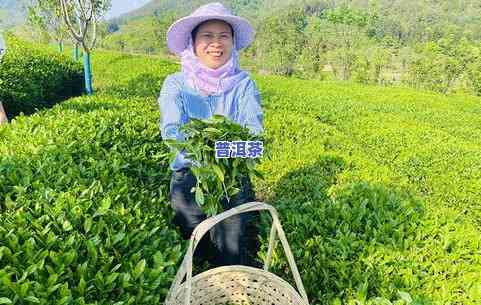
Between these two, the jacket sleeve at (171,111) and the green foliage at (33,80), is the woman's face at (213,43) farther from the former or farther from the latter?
the green foliage at (33,80)

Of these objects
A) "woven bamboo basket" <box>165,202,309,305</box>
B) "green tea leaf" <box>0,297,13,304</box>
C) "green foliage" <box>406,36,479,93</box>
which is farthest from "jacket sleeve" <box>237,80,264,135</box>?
"green foliage" <box>406,36,479,93</box>

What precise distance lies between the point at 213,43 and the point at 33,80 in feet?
23.5

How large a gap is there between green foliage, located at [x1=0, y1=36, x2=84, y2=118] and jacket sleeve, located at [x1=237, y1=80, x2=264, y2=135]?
6.06 metres

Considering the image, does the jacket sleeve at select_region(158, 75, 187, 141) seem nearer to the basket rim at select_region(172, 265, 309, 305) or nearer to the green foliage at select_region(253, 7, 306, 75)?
the basket rim at select_region(172, 265, 309, 305)

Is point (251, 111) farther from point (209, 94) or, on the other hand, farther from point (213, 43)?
point (213, 43)

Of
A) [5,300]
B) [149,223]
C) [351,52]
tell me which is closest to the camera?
[5,300]

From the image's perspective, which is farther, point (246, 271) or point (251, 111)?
point (251, 111)

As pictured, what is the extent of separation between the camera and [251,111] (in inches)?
122

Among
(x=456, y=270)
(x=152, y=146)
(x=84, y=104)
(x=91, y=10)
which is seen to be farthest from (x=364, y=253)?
(x=91, y=10)

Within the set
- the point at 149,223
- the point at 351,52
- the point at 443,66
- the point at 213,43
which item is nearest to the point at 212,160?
the point at 149,223

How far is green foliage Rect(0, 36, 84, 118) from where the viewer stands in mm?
7824

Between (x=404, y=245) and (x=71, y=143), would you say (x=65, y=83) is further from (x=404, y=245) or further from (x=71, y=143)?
(x=404, y=245)

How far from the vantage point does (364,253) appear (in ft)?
9.98

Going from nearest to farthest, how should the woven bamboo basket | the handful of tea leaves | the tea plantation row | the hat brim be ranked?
the tea plantation row < the handful of tea leaves < the woven bamboo basket < the hat brim
